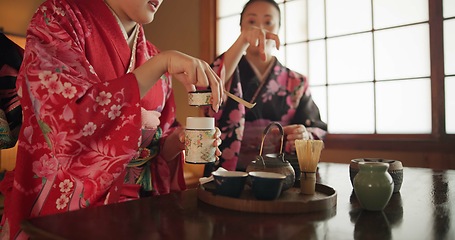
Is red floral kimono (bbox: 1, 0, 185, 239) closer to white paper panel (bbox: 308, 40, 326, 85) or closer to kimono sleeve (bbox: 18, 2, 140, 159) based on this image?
kimono sleeve (bbox: 18, 2, 140, 159)

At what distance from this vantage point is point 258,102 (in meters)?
2.05

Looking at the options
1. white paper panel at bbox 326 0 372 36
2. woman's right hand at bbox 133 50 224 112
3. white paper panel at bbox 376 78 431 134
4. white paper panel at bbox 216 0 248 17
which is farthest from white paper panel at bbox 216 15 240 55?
woman's right hand at bbox 133 50 224 112

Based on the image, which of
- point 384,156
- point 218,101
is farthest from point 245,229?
point 384,156

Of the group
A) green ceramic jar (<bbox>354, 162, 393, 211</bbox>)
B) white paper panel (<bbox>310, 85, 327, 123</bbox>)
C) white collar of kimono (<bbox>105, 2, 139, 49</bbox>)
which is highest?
white collar of kimono (<bbox>105, 2, 139, 49</bbox>)

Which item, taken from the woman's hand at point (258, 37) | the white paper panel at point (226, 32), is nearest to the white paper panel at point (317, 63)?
the white paper panel at point (226, 32)

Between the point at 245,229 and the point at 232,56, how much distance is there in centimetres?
116

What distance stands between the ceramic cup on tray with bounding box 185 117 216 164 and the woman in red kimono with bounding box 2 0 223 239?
8 centimetres

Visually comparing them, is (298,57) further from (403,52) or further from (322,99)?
(403,52)

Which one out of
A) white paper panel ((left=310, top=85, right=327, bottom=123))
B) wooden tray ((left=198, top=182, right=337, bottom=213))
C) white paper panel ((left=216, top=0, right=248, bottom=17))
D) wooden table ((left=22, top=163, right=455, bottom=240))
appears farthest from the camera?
white paper panel ((left=216, top=0, right=248, bottom=17))

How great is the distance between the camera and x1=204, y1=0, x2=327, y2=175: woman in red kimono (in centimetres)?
188

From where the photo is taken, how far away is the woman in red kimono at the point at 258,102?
188 centimetres

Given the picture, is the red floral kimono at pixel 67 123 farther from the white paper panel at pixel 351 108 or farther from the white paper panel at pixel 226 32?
the white paper panel at pixel 226 32

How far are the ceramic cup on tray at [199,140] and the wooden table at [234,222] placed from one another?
4.4 inches

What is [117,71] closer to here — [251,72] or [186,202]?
[186,202]
